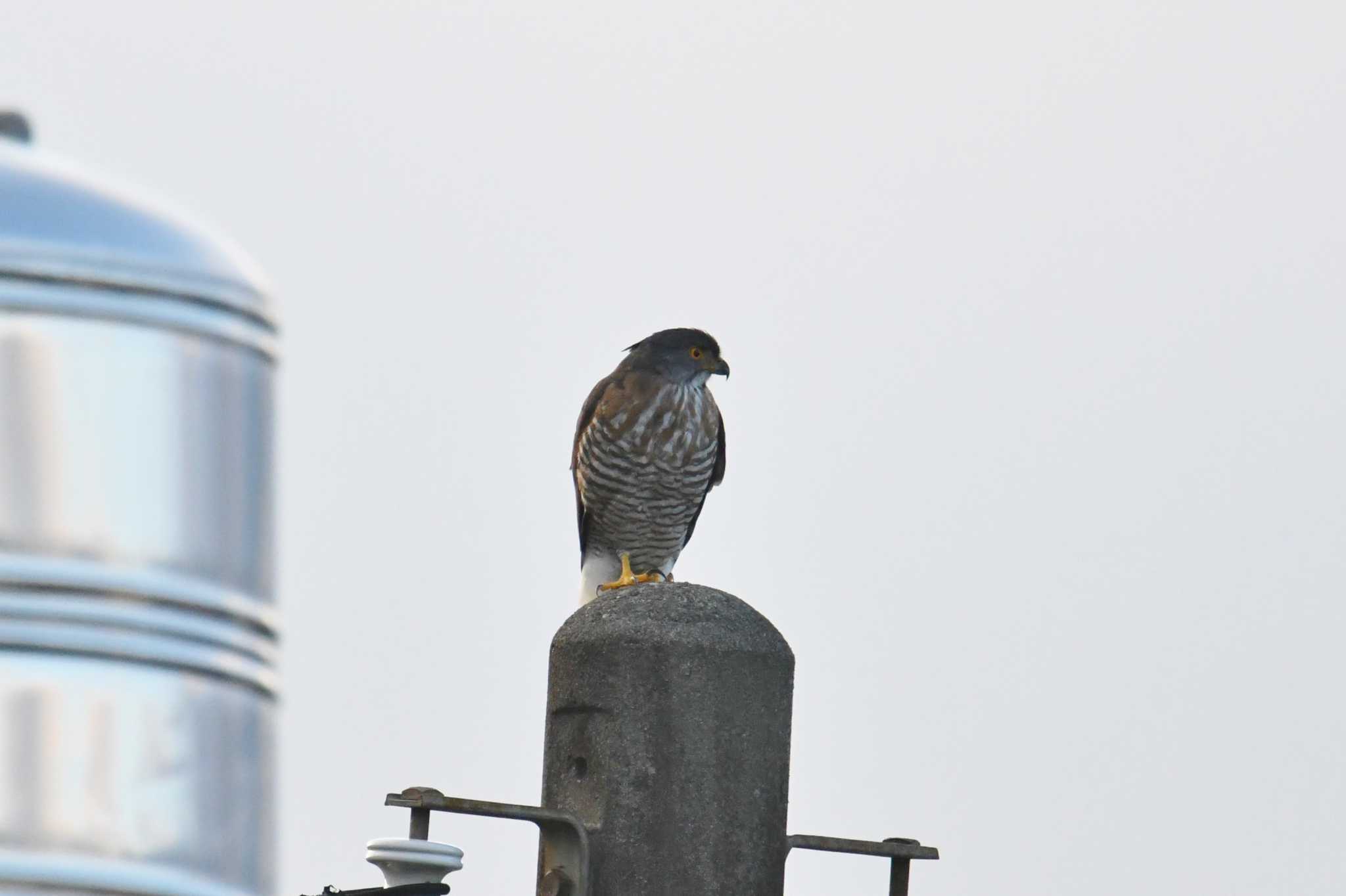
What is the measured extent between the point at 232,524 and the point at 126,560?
9cm

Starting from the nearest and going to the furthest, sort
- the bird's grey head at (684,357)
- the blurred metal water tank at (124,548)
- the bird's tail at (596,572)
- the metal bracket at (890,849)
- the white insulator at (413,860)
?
the blurred metal water tank at (124,548), the white insulator at (413,860), the metal bracket at (890,849), the bird's grey head at (684,357), the bird's tail at (596,572)

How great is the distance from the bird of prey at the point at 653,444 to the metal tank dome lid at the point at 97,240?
10.0 m

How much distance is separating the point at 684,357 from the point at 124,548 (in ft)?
33.9

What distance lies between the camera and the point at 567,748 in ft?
25.5

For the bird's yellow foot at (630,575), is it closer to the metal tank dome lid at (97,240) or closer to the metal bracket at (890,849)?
the metal bracket at (890,849)

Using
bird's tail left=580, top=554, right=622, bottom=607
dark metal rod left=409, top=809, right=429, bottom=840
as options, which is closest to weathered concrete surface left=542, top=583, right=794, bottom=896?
dark metal rod left=409, top=809, right=429, bottom=840

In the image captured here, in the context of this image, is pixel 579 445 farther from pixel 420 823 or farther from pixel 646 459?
pixel 420 823

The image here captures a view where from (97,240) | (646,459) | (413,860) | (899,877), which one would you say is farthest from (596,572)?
(97,240)

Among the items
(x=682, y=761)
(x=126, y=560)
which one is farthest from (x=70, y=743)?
(x=682, y=761)

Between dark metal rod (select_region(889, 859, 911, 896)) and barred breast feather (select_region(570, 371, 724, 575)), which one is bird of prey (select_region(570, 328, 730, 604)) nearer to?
barred breast feather (select_region(570, 371, 724, 575))

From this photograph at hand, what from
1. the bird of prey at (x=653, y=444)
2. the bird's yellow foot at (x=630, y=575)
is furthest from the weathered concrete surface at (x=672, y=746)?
the bird's yellow foot at (x=630, y=575)

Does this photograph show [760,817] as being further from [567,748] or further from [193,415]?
[193,415]

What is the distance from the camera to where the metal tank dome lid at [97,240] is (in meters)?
1.23

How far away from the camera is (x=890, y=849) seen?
7.99m
